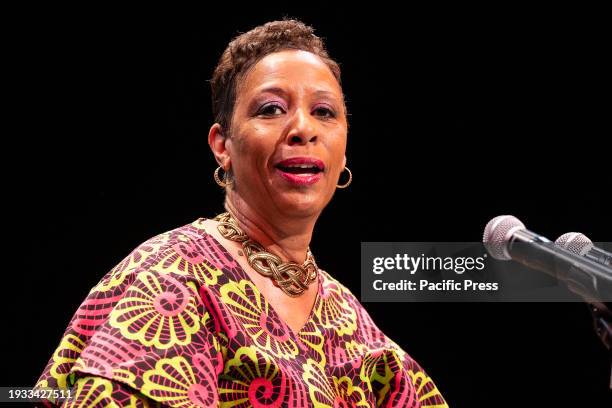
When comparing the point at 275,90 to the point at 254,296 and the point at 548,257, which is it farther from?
the point at 548,257

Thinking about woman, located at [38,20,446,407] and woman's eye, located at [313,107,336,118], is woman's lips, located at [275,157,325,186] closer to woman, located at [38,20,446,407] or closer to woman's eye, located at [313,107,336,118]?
woman, located at [38,20,446,407]

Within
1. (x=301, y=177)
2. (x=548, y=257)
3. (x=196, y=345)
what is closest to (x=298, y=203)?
(x=301, y=177)

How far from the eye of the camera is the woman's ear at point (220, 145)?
190 cm

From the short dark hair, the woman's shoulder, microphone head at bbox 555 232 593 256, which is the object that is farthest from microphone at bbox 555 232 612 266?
the short dark hair

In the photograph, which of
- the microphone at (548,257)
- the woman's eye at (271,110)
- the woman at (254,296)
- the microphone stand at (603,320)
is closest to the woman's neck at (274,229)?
the woman at (254,296)

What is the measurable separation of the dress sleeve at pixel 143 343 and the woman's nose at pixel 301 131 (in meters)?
0.36

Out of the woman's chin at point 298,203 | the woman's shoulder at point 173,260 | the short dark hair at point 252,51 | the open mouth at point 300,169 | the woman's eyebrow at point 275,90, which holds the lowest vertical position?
the woman's shoulder at point 173,260

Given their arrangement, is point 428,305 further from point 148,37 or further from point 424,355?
point 148,37

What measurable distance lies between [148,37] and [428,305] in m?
1.16

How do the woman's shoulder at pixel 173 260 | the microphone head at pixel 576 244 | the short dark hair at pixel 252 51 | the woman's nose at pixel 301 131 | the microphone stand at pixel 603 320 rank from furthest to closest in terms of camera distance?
the short dark hair at pixel 252 51
the woman's nose at pixel 301 131
the woman's shoulder at pixel 173 260
the microphone head at pixel 576 244
the microphone stand at pixel 603 320

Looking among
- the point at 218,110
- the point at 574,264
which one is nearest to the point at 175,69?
the point at 218,110

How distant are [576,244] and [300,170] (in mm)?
681

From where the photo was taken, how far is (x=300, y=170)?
179 cm

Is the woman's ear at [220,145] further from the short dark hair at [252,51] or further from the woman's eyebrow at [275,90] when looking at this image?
the woman's eyebrow at [275,90]
